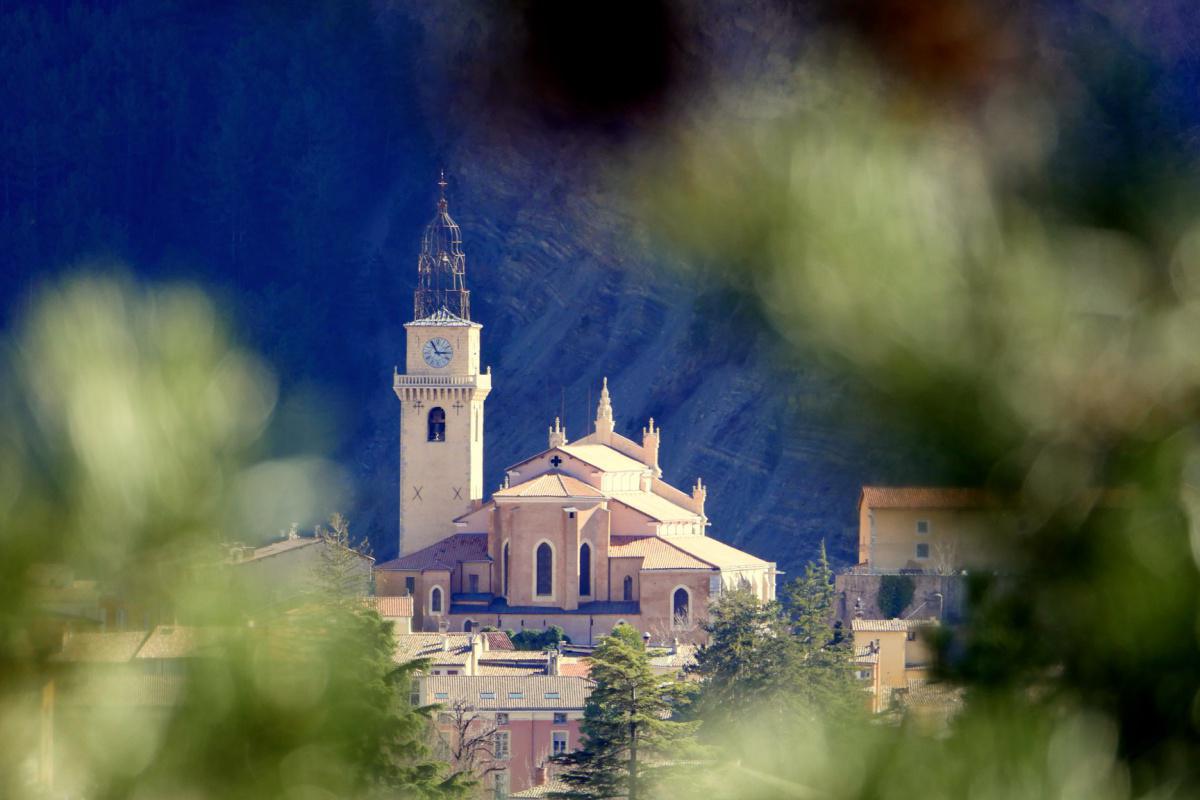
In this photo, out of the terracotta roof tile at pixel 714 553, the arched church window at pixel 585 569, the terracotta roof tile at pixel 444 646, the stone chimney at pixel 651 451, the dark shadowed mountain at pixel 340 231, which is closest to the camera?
the terracotta roof tile at pixel 444 646

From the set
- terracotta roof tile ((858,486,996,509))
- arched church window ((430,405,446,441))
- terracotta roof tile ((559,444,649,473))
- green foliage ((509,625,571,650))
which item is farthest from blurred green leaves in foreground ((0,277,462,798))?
arched church window ((430,405,446,441))

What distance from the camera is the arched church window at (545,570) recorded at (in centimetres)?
7094

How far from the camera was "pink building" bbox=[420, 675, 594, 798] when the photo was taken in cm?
4500

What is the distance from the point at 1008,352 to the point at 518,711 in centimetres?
4564

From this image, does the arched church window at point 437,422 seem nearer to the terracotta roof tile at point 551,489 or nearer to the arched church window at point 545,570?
the terracotta roof tile at point 551,489

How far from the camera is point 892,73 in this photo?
2.77 m

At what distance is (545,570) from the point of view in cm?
7112

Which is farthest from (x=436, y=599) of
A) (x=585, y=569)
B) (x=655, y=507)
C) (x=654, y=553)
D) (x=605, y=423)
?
(x=605, y=423)

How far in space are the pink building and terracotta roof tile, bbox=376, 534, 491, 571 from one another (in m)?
21.0

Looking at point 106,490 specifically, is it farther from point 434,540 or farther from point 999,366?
point 434,540

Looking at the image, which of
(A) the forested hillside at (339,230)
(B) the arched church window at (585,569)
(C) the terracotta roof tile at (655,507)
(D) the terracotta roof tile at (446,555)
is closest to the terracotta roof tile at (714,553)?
(C) the terracotta roof tile at (655,507)

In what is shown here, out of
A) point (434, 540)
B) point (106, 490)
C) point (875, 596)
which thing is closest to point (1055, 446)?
point (106, 490)

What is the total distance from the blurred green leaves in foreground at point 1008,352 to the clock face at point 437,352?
77.0m

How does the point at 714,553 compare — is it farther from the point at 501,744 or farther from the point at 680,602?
the point at 501,744
